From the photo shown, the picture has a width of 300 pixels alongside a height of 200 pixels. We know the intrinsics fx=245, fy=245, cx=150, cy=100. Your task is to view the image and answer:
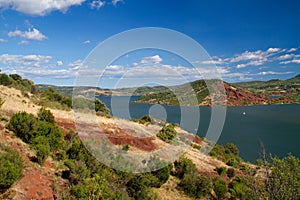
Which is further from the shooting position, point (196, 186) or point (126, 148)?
point (126, 148)

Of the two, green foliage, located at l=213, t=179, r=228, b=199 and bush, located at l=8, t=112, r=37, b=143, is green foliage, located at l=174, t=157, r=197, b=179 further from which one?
bush, located at l=8, t=112, r=37, b=143

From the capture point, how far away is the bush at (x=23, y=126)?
14.4 meters

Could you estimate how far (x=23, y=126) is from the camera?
47.8 feet

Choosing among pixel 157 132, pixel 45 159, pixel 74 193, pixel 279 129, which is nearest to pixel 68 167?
pixel 45 159

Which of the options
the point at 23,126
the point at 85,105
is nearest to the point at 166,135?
the point at 85,105

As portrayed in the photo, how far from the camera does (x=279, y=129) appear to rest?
220ft

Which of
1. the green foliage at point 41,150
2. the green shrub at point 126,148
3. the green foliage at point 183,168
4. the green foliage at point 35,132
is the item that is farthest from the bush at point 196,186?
the green foliage at point 41,150

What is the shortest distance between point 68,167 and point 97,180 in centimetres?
224

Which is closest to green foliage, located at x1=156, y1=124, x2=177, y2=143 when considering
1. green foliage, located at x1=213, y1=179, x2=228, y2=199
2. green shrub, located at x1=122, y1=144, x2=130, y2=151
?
green shrub, located at x1=122, y1=144, x2=130, y2=151

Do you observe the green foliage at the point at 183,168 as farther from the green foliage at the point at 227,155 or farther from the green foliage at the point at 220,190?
the green foliage at the point at 227,155

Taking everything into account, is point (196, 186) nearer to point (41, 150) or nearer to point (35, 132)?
point (41, 150)

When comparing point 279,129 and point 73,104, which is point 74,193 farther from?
point 279,129

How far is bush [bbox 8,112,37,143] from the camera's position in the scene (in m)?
14.4

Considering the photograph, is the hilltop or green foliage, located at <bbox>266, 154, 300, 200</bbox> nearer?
green foliage, located at <bbox>266, 154, 300, 200</bbox>
